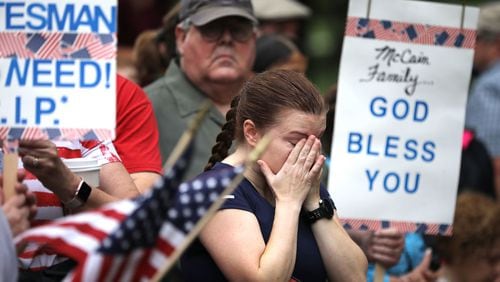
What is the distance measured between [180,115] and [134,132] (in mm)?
1001

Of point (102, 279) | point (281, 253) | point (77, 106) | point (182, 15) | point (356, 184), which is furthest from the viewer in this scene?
point (182, 15)

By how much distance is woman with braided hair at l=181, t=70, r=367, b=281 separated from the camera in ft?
16.6

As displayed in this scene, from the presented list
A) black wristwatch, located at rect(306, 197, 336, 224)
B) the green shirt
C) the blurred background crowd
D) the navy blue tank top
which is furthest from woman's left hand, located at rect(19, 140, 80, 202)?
the blurred background crowd

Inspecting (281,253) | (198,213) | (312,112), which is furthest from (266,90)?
(198,213)

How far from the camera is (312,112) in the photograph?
5316 millimetres

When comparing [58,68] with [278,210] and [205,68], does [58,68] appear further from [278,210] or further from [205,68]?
[205,68]

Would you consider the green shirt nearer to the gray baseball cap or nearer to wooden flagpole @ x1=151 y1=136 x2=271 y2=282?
the gray baseball cap

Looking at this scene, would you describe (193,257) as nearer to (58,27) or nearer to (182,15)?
(58,27)

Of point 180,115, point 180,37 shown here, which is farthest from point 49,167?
point 180,37

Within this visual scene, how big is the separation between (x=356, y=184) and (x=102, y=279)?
2.72m

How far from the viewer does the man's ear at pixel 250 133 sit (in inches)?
210

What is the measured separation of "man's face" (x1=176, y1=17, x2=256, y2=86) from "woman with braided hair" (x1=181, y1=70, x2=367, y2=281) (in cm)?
169

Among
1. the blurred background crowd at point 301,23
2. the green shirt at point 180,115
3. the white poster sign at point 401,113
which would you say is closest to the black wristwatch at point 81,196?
the green shirt at point 180,115

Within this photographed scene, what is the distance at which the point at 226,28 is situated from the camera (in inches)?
282
